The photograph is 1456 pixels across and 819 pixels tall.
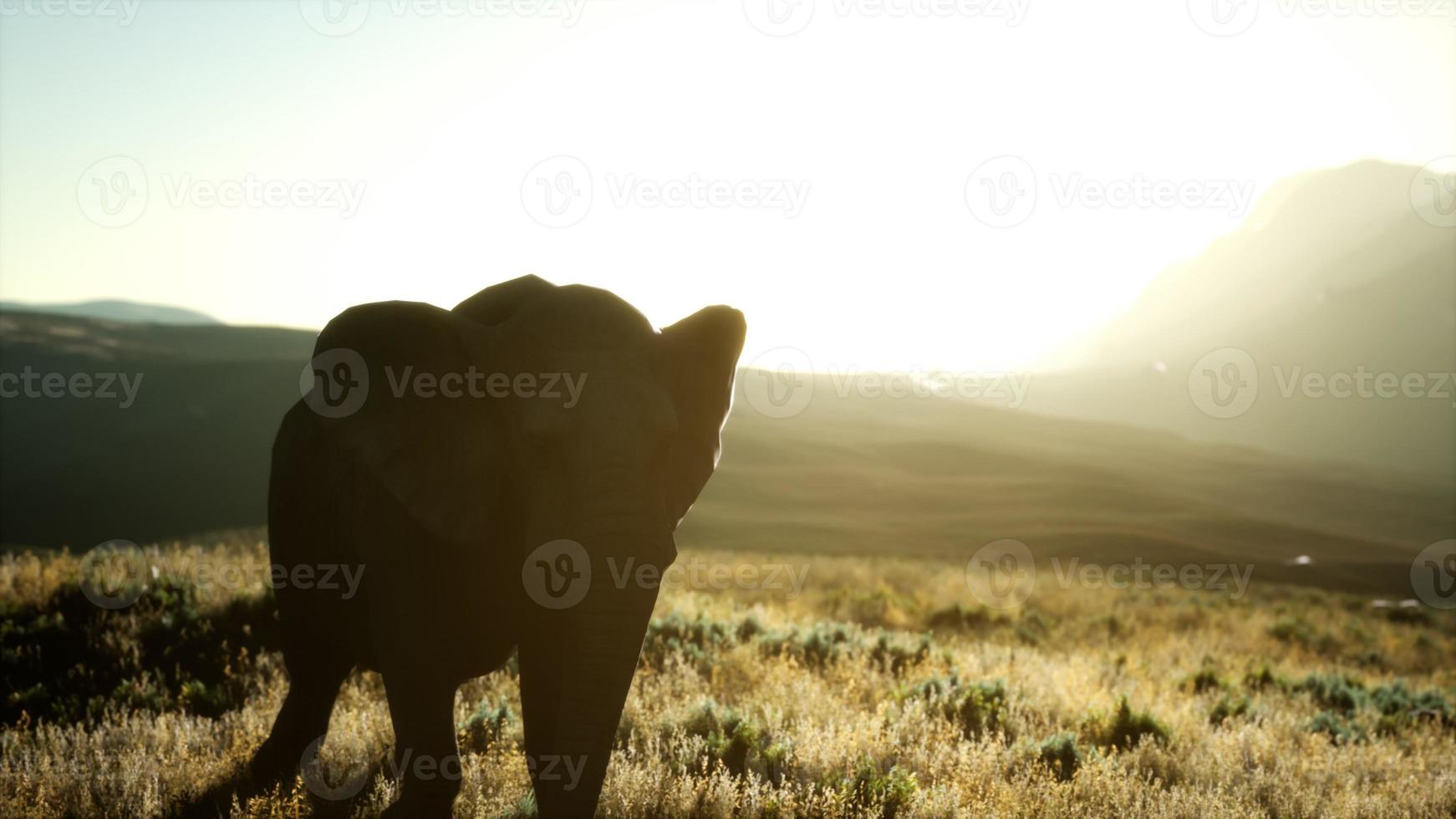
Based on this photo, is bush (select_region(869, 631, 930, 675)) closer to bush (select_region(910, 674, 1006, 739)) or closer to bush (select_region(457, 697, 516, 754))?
bush (select_region(910, 674, 1006, 739))

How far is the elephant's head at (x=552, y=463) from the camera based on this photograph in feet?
11.6

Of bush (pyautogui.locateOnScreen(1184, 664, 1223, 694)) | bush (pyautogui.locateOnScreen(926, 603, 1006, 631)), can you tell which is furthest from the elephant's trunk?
bush (pyautogui.locateOnScreen(926, 603, 1006, 631))

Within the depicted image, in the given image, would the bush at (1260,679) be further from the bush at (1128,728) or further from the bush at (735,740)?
the bush at (735,740)

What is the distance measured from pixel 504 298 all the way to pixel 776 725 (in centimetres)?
419

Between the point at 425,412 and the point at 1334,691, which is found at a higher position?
the point at 425,412

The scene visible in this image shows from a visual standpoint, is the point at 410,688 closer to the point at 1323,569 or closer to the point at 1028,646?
the point at 1028,646

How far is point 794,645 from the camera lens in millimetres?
10250

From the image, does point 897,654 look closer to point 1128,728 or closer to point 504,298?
point 1128,728

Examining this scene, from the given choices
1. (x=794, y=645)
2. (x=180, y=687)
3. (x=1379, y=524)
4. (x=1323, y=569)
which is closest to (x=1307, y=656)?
(x=794, y=645)

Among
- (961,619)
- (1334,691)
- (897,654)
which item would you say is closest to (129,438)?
(961,619)

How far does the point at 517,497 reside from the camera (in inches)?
154

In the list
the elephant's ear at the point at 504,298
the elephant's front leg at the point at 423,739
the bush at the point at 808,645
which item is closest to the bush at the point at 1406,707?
the bush at the point at 808,645

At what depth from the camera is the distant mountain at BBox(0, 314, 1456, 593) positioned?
43750mm

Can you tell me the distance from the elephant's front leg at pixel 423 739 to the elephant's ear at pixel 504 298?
1.76m
